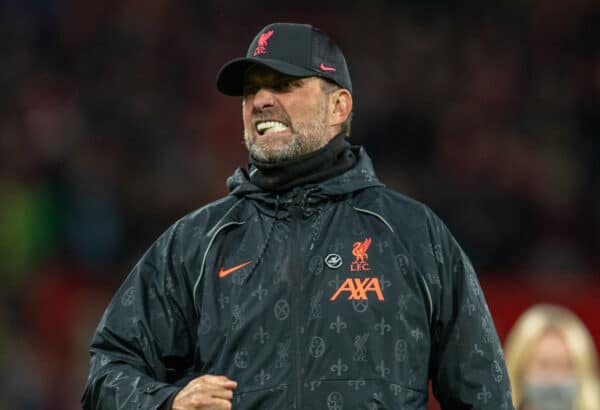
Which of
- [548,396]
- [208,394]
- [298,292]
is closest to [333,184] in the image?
[298,292]

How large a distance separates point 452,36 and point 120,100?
3.09m

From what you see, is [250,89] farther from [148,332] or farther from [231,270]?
[148,332]

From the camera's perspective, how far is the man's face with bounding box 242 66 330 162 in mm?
4082

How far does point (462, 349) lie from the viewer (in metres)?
3.95

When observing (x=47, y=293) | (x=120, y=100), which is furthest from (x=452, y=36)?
(x=47, y=293)

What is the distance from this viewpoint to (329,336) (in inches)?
150

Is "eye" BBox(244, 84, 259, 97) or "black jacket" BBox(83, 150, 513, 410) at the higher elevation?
"eye" BBox(244, 84, 259, 97)

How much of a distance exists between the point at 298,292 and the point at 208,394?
0.39 meters

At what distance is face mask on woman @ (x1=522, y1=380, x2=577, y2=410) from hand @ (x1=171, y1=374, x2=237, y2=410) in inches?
80.6

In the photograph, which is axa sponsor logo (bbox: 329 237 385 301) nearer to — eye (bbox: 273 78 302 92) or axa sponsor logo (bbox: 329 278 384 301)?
axa sponsor logo (bbox: 329 278 384 301)

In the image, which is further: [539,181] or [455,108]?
[455,108]

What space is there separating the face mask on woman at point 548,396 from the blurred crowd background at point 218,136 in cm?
334

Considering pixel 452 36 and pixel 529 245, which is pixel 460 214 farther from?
pixel 452 36

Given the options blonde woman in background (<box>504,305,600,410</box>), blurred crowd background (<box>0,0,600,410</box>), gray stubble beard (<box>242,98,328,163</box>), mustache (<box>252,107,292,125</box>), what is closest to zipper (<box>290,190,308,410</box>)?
gray stubble beard (<box>242,98,328,163</box>)
